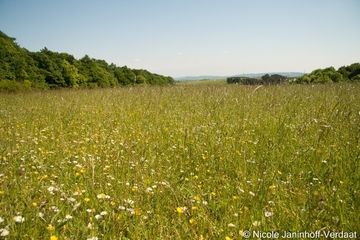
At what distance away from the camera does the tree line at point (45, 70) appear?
2203 cm

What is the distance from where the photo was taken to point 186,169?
8.13 feet

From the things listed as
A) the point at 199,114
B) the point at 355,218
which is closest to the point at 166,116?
the point at 199,114

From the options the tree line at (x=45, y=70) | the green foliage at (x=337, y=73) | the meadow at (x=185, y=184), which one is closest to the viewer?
the meadow at (x=185, y=184)

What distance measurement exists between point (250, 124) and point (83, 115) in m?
4.06

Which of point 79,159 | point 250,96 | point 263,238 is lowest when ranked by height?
point 263,238

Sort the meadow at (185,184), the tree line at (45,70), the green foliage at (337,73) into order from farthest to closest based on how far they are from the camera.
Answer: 1. the green foliage at (337,73)
2. the tree line at (45,70)
3. the meadow at (185,184)

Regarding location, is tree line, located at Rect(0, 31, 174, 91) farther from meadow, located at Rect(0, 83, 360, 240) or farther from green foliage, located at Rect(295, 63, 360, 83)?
green foliage, located at Rect(295, 63, 360, 83)

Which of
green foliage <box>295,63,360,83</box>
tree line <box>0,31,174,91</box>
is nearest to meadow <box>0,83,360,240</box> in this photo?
tree line <box>0,31,174,91</box>

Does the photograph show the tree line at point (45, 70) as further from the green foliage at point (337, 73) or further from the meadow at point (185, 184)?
the green foliage at point (337, 73)

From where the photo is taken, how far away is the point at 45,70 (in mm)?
27891

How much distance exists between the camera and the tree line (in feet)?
72.3

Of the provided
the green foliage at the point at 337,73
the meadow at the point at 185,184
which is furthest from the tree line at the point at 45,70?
the green foliage at the point at 337,73

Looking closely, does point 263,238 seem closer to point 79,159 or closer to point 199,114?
point 79,159

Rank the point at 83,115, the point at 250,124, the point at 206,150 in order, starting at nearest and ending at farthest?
the point at 206,150, the point at 250,124, the point at 83,115
